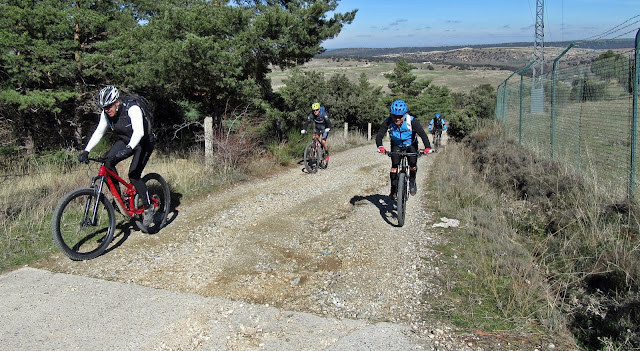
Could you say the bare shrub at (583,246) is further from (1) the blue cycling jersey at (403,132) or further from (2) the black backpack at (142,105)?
(2) the black backpack at (142,105)

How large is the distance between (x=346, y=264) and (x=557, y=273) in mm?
2138

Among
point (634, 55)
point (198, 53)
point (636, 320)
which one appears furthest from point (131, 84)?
point (636, 320)

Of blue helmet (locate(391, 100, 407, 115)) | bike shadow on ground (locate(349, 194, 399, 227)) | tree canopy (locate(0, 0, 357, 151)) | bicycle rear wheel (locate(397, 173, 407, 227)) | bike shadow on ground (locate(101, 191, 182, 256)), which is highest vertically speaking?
tree canopy (locate(0, 0, 357, 151))

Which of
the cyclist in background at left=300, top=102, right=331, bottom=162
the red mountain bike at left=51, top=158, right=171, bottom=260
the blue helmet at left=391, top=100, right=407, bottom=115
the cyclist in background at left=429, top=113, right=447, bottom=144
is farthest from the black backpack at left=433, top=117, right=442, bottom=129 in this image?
the red mountain bike at left=51, top=158, right=171, bottom=260

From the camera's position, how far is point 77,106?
14445mm

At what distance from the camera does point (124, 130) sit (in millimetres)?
5562

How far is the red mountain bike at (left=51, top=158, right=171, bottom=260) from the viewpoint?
5.05m

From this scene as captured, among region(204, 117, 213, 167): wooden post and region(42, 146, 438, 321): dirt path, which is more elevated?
region(204, 117, 213, 167): wooden post

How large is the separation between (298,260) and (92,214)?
2.54 m

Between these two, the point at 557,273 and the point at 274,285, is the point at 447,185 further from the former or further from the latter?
the point at 274,285

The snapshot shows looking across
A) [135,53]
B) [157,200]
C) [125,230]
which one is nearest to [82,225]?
[125,230]

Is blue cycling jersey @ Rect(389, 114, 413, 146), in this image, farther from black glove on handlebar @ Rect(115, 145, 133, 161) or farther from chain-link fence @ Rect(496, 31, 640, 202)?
black glove on handlebar @ Rect(115, 145, 133, 161)

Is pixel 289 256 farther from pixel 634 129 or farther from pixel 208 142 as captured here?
pixel 208 142

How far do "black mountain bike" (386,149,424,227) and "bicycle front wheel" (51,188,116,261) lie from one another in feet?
12.5
